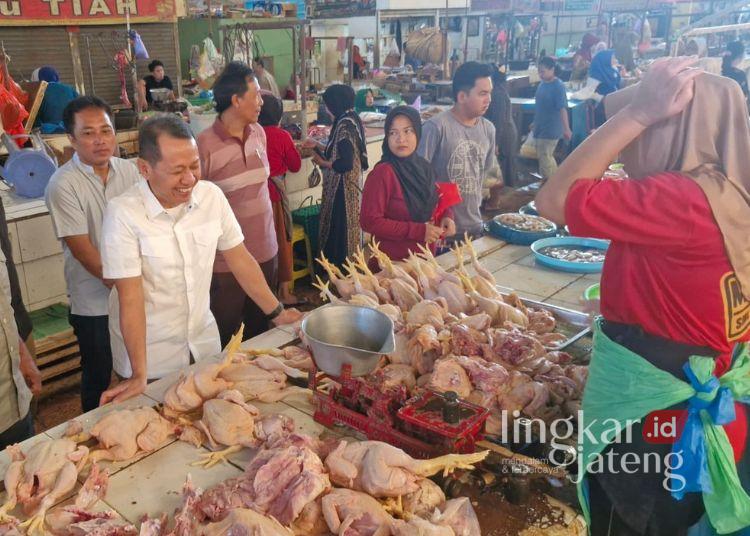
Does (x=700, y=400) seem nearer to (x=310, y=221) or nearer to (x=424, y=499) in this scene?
(x=424, y=499)

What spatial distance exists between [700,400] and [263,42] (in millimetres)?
11607

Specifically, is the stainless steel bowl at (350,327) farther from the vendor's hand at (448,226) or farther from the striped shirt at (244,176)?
the vendor's hand at (448,226)

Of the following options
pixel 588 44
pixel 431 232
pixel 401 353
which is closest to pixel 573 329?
pixel 401 353

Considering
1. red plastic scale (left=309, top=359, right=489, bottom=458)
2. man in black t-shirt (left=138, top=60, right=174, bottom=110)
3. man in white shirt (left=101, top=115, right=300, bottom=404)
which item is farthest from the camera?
man in black t-shirt (left=138, top=60, right=174, bottom=110)

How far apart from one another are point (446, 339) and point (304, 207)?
4024mm

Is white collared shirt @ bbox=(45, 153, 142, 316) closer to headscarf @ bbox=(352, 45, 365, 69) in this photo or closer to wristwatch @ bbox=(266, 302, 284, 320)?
wristwatch @ bbox=(266, 302, 284, 320)

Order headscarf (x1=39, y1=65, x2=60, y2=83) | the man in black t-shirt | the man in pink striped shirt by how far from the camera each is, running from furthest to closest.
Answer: the man in black t-shirt → headscarf (x1=39, y1=65, x2=60, y2=83) → the man in pink striped shirt

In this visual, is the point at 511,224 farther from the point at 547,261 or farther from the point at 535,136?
the point at 535,136

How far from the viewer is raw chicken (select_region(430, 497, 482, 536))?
62.2 inches

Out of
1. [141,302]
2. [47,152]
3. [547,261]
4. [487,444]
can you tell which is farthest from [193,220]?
[47,152]

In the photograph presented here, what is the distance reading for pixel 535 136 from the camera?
935cm

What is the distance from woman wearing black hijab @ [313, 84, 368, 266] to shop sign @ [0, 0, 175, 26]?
3293 millimetres

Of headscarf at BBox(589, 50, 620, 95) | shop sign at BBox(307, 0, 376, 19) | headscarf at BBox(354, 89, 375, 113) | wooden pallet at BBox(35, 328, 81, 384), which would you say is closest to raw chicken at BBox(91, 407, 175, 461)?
wooden pallet at BBox(35, 328, 81, 384)

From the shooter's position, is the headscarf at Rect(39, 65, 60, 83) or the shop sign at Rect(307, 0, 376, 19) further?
the shop sign at Rect(307, 0, 376, 19)
